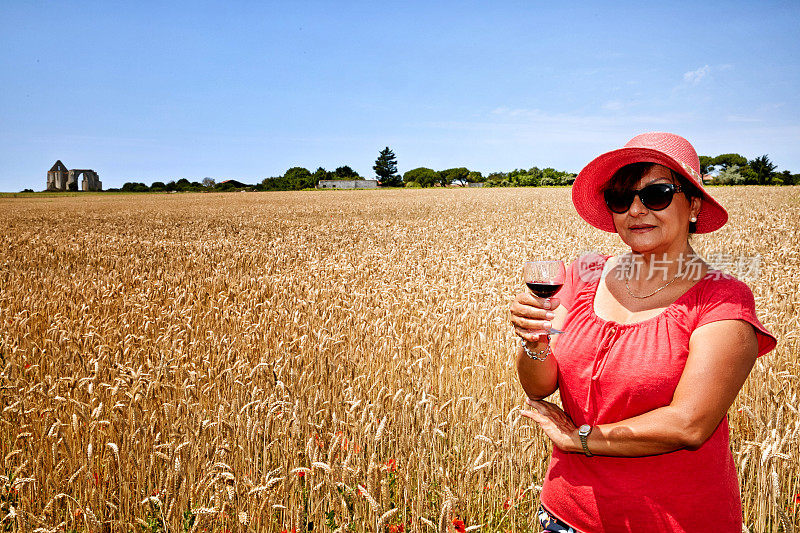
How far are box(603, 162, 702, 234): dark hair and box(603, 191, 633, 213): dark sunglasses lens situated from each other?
2cm

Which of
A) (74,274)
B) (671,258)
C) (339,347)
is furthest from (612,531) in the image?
(74,274)

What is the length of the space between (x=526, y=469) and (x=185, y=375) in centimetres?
305

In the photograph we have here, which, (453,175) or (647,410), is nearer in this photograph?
(647,410)

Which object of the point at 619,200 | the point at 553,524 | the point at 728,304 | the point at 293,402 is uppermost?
the point at 619,200

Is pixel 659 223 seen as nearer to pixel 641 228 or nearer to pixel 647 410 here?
pixel 641 228

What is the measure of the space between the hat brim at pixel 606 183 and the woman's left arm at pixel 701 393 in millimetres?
540

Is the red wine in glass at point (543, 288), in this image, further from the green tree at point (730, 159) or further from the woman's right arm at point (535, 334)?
the green tree at point (730, 159)

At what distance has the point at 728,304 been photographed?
1.62m

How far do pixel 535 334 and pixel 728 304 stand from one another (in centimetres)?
60

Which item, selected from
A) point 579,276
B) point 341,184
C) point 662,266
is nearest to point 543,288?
point 579,276

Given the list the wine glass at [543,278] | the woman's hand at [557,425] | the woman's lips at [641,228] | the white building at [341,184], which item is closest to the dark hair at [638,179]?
the woman's lips at [641,228]

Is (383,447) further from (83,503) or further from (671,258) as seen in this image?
(671,258)

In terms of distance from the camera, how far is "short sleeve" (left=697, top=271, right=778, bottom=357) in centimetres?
160

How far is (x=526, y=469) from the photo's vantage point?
319 centimetres
